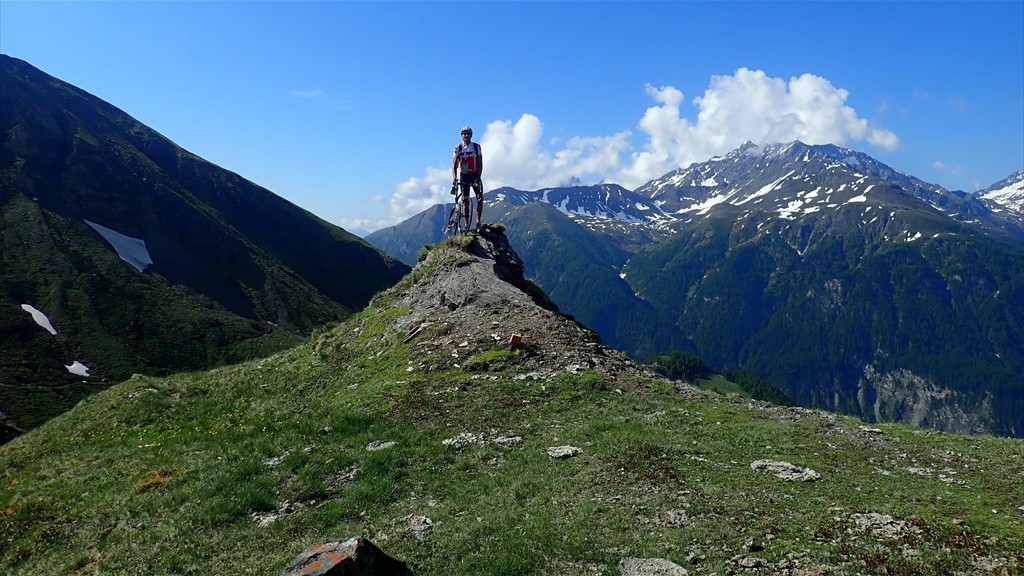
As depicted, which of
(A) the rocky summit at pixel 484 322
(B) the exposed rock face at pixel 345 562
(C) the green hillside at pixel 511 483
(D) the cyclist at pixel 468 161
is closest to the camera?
(B) the exposed rock face at pixel 345 562

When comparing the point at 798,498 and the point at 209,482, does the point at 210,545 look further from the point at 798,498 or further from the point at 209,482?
the point at 798,498

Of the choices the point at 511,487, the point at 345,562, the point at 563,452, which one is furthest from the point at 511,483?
the point at 345,562

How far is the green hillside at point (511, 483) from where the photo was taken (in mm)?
9859

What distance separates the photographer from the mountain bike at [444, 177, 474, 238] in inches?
1444

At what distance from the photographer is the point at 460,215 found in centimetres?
4053

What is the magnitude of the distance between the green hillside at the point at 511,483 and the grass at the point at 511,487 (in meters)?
0.06

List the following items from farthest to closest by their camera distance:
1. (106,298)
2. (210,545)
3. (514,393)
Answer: (106,298)
(514,393)
(210,545)

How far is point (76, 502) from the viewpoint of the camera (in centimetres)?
1352

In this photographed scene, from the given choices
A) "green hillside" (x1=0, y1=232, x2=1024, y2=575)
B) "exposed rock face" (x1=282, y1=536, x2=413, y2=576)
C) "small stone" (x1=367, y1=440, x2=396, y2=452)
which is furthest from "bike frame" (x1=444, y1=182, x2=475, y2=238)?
"exposed rock face" (x1=282, y1=536, x2=413, y2=576)

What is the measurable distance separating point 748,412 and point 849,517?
24.1 ft

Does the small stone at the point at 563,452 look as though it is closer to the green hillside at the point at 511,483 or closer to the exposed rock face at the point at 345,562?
the green hillside at the point at 511,483

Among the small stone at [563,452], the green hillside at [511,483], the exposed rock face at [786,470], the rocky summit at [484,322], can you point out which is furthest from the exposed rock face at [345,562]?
the rocky summit at [484,322]

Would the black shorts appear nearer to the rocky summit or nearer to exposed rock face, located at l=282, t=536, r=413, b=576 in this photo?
the rocky summit

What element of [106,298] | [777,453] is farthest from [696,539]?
[106,298]
